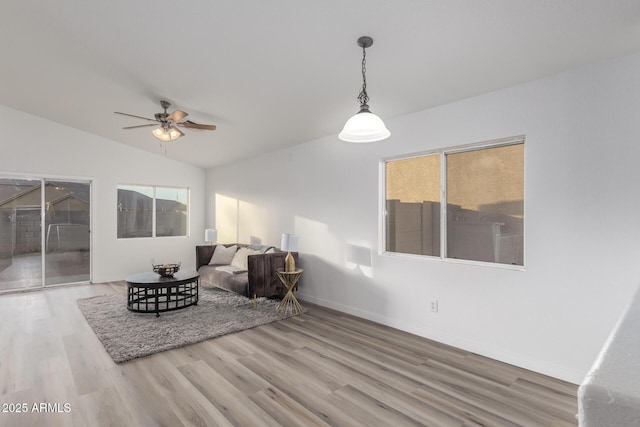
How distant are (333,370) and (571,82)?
3.16 meters

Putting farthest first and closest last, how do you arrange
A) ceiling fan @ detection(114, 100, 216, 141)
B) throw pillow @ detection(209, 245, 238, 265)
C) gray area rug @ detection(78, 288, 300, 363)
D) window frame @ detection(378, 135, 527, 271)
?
throw pillow @ detection(209, 245, 238, 265)
ceiling fan @ detection(114, 100, 216, 141)
gray area rug @ detection(78, 288, 300, 363)
window frame @ detection(378, 135, 527, 271)

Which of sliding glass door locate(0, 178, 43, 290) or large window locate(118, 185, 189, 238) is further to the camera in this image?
large window locate(118, 185, 189, 238)

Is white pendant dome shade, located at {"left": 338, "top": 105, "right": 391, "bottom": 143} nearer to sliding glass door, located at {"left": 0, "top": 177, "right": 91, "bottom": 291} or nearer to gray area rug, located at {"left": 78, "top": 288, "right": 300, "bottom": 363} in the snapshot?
gray area rug, located at {"left": 78, "top": 288, "right": 300, "bottom": 363}

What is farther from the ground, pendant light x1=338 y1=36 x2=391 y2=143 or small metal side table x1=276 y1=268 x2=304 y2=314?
pendant light x1=338 y1=36 x2=391 y2=143

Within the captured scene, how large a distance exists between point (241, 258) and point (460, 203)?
12.4ft

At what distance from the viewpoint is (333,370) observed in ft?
9.72

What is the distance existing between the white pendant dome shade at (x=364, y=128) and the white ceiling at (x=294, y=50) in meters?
0.71

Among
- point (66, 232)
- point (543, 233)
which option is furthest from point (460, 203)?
point (66, 232)

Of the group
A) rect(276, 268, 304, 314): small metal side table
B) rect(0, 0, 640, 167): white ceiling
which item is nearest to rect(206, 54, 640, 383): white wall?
rect(0, 0, 640, 167): white ceiling

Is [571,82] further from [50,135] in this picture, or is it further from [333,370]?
[50,135]

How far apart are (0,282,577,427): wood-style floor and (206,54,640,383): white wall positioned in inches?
11.4

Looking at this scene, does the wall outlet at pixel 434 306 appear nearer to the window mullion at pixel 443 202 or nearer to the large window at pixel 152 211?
the window mullion at pixel 443 202

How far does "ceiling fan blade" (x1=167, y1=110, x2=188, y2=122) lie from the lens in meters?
3.80

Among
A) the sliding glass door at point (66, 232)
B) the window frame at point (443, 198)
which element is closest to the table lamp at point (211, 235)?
the sliding glass door at point (66, 232)
